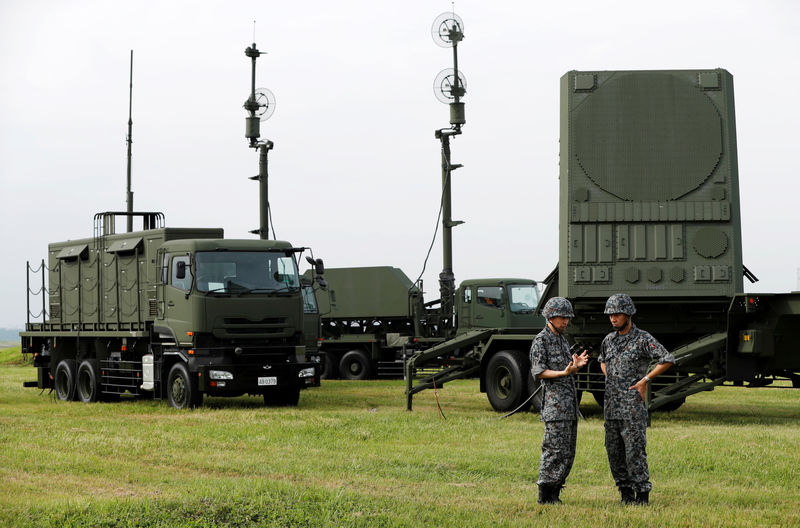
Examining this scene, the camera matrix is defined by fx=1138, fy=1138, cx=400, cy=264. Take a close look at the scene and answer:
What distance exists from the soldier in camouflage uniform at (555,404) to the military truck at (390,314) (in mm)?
19009

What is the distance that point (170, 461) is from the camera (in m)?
12.4

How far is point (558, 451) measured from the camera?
29.7ft

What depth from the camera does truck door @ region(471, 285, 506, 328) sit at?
28797mm

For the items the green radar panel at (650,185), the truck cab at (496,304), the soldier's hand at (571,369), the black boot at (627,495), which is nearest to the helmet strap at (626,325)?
the soldier's hand at (571,369)

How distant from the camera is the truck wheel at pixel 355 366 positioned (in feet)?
102

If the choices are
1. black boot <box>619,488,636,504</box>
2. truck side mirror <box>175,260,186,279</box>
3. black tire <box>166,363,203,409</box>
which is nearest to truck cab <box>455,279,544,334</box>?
black tire <box>166,363,203,409</box>

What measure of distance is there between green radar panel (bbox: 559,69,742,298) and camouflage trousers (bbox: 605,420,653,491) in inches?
307

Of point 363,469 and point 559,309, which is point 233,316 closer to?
point 363,469

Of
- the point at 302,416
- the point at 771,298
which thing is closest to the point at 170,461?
the point at 302,416

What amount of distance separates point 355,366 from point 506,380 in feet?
43.7

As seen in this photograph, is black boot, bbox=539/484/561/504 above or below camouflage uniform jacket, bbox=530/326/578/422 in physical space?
below

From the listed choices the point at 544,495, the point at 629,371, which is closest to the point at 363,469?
the point at 544,495

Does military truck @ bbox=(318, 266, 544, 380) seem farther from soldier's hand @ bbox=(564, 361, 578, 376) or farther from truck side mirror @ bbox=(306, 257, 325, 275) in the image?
soldier's hand @ bbox=(564, 361, 578, 376)

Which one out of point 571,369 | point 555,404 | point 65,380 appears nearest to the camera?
point 571,369
